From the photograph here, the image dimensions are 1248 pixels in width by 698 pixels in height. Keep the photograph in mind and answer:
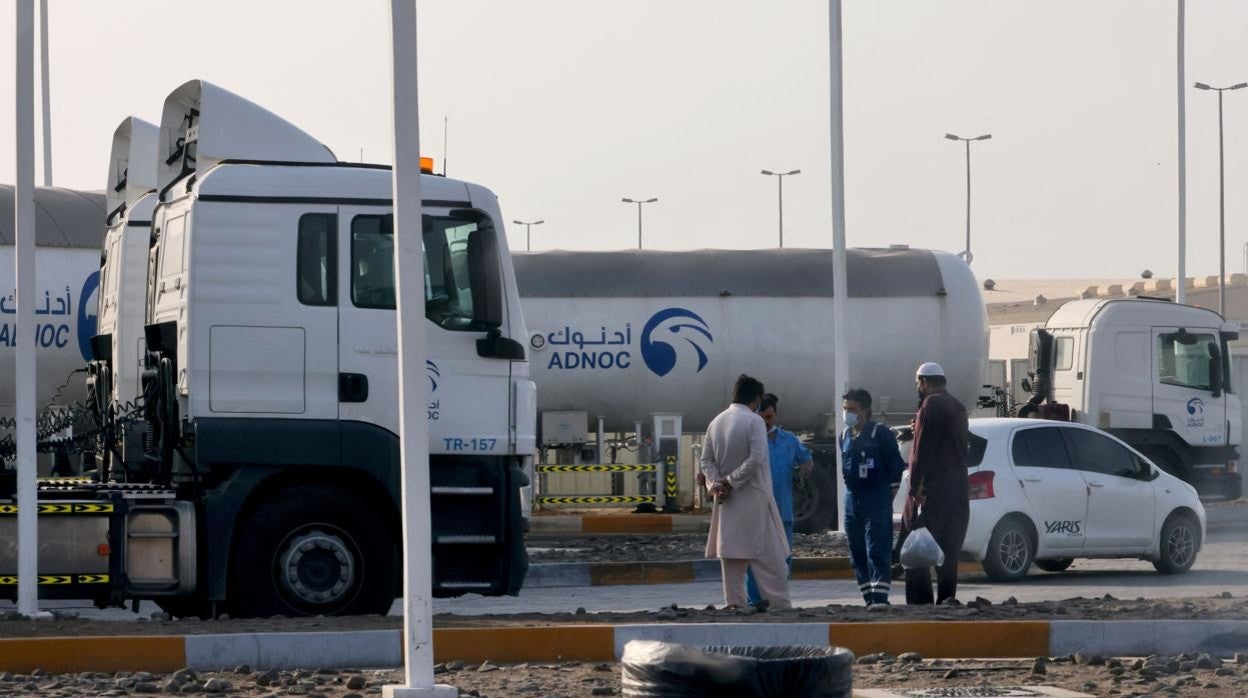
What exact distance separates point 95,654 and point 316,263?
270 centimetres

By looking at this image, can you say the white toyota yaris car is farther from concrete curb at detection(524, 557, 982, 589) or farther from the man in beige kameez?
the man in beige kameez

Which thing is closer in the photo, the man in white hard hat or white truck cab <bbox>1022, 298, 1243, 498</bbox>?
the man in white hard hat

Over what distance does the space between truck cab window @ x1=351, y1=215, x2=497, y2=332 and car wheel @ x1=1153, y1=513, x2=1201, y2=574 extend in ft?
26.7

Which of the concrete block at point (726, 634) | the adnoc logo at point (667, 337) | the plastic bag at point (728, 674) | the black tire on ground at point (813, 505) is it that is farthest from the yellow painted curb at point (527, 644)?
the adnoc logo at point (667, 337)

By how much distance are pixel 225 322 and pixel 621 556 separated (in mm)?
7857

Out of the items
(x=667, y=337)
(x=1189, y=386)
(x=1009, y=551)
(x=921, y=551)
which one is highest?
(x=667, y=337)

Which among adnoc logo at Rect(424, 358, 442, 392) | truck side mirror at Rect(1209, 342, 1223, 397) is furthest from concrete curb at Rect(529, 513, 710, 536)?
adnoc logo at Rect(424, 358, 442, 392)

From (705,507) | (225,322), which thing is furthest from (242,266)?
(705,507)

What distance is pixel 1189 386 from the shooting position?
915 inches

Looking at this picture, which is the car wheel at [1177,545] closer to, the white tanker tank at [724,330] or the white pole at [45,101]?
the white tanker tank at [724,330]

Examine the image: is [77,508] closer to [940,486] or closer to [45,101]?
[940,486]

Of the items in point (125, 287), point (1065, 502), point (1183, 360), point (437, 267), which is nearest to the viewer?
point (437, 267)

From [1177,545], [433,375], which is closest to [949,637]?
[433,375]

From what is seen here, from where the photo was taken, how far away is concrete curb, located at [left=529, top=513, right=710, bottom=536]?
22.2 m
